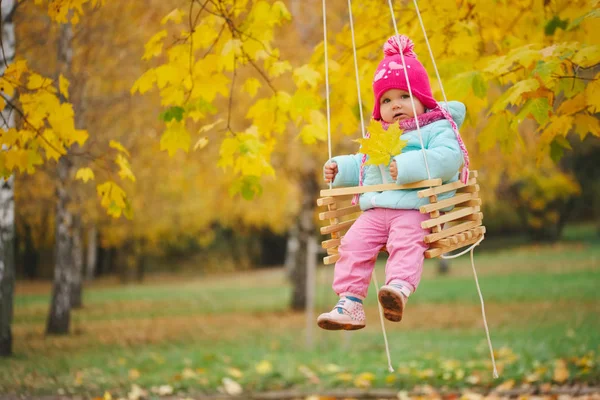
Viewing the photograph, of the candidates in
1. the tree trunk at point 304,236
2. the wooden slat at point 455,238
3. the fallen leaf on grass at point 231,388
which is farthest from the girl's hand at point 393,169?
the tree trunk at point 304,236

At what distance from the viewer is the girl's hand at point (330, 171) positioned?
3.48m

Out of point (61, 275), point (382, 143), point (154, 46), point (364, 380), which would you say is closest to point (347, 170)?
point (382, 143)

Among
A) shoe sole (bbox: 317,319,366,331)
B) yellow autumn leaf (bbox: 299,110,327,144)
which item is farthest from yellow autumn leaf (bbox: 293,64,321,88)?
shoe sole (bbox: 317,319,366,331)

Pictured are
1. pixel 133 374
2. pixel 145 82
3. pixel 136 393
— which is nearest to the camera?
pixel 145 82

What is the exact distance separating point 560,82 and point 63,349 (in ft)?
26.2

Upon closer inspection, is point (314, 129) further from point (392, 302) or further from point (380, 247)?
point (392, 302)

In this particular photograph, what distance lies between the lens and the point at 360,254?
3.28 metres

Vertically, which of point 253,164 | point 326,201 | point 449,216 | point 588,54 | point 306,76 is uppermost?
point 306,76

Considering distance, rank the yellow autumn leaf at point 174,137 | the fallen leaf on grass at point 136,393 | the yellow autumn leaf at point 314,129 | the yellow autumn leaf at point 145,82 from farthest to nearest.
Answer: the fallen leaf on grass at point 136,393, the yellow autumn leaf at point 314,129, the yellow autumn leaf at point 174,137, the yellow autumn leaf at point 145,82

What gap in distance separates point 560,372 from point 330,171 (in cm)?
394

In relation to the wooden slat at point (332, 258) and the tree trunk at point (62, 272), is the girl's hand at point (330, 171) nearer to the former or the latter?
the wooden slat at point (332, 258)

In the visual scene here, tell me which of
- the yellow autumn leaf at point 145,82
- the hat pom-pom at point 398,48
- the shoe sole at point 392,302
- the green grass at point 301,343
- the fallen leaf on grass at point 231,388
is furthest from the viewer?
the green grass at point 301,343

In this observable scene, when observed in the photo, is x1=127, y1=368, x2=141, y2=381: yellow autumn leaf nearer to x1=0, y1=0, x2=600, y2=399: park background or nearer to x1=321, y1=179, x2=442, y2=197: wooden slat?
x1=0, y1=0, x2=600, y2=399: park background

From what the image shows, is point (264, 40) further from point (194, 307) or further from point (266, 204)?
point (194, 307)
